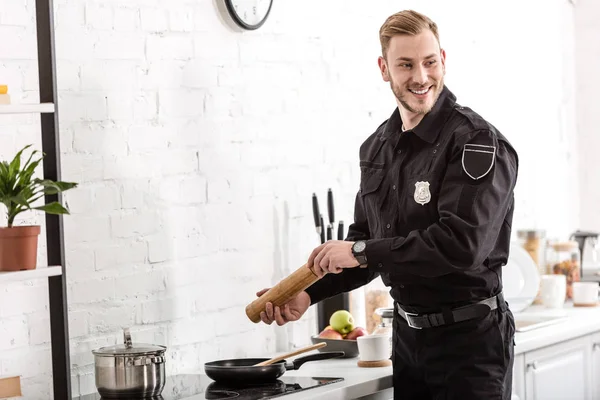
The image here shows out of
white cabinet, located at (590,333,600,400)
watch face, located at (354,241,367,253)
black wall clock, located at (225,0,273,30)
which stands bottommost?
white cabinet, located at (590,333,600,400)

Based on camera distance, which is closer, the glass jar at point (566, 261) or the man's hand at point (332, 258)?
the man's hand at point (332, 258)

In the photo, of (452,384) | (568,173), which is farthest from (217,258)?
(568,173)

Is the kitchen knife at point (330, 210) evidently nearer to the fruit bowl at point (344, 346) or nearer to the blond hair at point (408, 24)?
the fruit bowl at point (344, 346)

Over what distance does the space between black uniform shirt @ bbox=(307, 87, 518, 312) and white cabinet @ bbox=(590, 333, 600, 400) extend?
4.43ft

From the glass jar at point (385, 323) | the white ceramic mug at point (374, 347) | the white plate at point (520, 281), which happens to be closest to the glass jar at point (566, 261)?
the white plate at point (520, 281)

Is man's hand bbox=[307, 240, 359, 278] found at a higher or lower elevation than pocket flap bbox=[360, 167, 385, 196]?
lower

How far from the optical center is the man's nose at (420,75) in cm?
273

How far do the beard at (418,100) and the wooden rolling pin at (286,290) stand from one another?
21.5 inches

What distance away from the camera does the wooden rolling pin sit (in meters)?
2.73

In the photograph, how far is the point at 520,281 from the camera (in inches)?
161

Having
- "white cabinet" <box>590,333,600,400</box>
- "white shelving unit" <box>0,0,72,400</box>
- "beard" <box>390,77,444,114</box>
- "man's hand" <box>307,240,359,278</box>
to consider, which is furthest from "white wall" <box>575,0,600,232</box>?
"white shelving unit" <box>0,0,72,400</box>

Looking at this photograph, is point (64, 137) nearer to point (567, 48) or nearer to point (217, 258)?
point (217, 258)

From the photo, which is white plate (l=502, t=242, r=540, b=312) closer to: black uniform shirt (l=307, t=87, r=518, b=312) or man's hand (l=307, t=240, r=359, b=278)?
black uniform shirt (l=307, t=87, r=518, b=312)

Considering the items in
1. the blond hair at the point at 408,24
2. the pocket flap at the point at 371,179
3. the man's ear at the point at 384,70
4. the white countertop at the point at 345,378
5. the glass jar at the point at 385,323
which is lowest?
the white countertop at the point at 345,378
